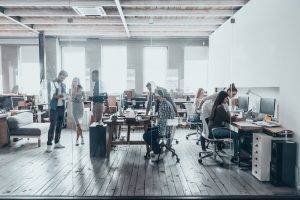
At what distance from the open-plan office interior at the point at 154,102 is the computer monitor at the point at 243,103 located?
3 centimetres

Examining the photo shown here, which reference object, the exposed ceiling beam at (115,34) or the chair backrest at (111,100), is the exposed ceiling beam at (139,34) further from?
the chair backrest at (111,100)

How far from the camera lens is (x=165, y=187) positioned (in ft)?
12.5

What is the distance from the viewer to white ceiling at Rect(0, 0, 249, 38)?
5.89 meters

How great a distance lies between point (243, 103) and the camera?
19.5ft

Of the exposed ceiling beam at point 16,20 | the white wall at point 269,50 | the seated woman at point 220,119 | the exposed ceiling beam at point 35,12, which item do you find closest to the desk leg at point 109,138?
the seated woman at point 220,119

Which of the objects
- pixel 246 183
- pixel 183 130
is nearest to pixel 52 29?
pixel 183 130

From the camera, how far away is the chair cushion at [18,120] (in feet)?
20.6

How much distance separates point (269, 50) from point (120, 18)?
13.5ft

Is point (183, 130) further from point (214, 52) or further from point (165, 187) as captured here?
point (165, 187)

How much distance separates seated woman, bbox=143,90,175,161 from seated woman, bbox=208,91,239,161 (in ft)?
2.38

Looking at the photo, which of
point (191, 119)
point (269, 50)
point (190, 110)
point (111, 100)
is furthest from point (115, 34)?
point (269, 50)

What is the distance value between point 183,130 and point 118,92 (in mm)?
3074

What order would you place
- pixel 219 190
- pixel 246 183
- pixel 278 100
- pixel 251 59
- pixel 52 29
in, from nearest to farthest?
pixel 219 190 → pixel 246 183 → pixel 278 100 → pixel 251 59 → pixel 52 29

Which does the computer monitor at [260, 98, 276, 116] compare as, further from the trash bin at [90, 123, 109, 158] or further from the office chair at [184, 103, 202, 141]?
the trash bin at [90, 123, 109, 158]
